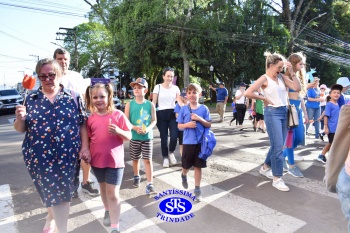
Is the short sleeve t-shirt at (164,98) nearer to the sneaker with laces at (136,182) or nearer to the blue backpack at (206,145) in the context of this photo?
the sneaker with laces at (136,182)

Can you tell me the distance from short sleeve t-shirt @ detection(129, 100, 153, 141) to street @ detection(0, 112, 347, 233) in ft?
2.78

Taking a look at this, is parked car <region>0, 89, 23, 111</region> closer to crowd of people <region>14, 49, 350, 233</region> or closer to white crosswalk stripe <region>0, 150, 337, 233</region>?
white crosswalk stripe <region>0, 150, 337, 233</region>

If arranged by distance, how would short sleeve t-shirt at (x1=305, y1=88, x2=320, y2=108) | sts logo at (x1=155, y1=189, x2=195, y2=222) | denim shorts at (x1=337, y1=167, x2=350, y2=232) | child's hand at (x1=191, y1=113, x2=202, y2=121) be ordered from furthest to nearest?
short sleeve t-shirt at (x1=305, y1=88, x2=320, y2=108) < child's hand at (x1=191, y1=113, x2=202, y2=121) < sts logo at (x1=155, y1=189, x2=195, y2=222) < denim shorts at (x1=337, y1=167, x2=350, y2=232)

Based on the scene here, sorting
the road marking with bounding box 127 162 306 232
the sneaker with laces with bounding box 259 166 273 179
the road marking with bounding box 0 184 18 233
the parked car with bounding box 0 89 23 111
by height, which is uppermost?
the parked car with bounding box 0 89 23 111

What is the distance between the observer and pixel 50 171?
2.55 metres

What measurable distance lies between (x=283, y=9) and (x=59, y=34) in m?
30.2

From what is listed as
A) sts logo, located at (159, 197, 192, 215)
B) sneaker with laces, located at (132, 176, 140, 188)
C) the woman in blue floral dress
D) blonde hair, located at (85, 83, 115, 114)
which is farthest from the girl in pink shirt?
sneaker with laces, located at (132, 176, 140, 188)

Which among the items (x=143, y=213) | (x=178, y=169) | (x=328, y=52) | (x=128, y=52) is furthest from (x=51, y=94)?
(x=328, y=52)

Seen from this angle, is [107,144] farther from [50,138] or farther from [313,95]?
[313,95]

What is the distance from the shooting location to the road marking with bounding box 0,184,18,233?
11.1 feet

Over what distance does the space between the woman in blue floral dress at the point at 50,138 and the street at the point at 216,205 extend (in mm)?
893

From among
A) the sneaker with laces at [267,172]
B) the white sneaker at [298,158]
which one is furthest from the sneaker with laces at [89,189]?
the white sneaker at [298,158]

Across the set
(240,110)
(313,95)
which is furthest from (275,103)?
(240,110)

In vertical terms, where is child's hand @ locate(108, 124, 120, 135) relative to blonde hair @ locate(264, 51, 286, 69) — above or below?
below
